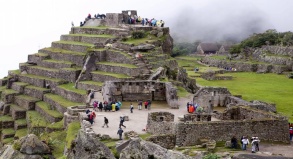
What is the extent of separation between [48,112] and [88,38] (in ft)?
41.6

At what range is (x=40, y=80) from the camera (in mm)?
55906

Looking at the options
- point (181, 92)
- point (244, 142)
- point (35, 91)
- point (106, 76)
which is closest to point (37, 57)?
point (35, 91)

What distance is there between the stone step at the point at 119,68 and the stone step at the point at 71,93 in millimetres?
3154

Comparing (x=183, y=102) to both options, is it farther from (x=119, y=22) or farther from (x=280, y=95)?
(x=119, y=22)

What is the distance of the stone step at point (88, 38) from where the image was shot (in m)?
56.4

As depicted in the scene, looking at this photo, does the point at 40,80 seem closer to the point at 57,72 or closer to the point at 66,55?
the point at 57,72

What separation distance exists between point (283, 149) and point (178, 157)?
924cm

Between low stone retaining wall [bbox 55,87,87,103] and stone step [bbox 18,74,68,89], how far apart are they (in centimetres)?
107

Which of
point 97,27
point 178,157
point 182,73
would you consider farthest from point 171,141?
point 97,27

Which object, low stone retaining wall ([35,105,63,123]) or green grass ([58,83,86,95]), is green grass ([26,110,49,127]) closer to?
low stone retaining wall ([35,105,63,123])

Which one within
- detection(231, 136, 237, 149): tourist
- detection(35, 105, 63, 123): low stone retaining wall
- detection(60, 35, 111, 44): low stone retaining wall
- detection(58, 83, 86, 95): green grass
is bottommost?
detection(35, 105, 63, 123): low stone retaining wall

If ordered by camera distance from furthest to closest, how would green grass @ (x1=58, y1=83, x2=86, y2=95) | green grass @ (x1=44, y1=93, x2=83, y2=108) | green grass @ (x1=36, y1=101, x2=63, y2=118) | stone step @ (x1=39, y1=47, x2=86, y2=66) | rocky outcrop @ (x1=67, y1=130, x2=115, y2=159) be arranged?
1. stone step @ (x1=39, y1=47, x2=86, y2=66)
2. green grass @ (x1=58, y1=83, x2=86, y2=95)
3. green grass @ (x1=36, y1=101, x2=63, y2=118)
4. green grass @ (x1=44, y1=93, x2=83, y2=108)
5. rocky outcrop @ (x1=67, y1=130, x2=115, y2=159)

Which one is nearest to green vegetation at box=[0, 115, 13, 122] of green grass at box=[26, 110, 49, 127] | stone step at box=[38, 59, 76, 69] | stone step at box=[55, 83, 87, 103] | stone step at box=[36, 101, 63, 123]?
green grass at box=[26, 110, 49, 127]

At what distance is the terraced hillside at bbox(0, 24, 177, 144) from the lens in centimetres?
4778
